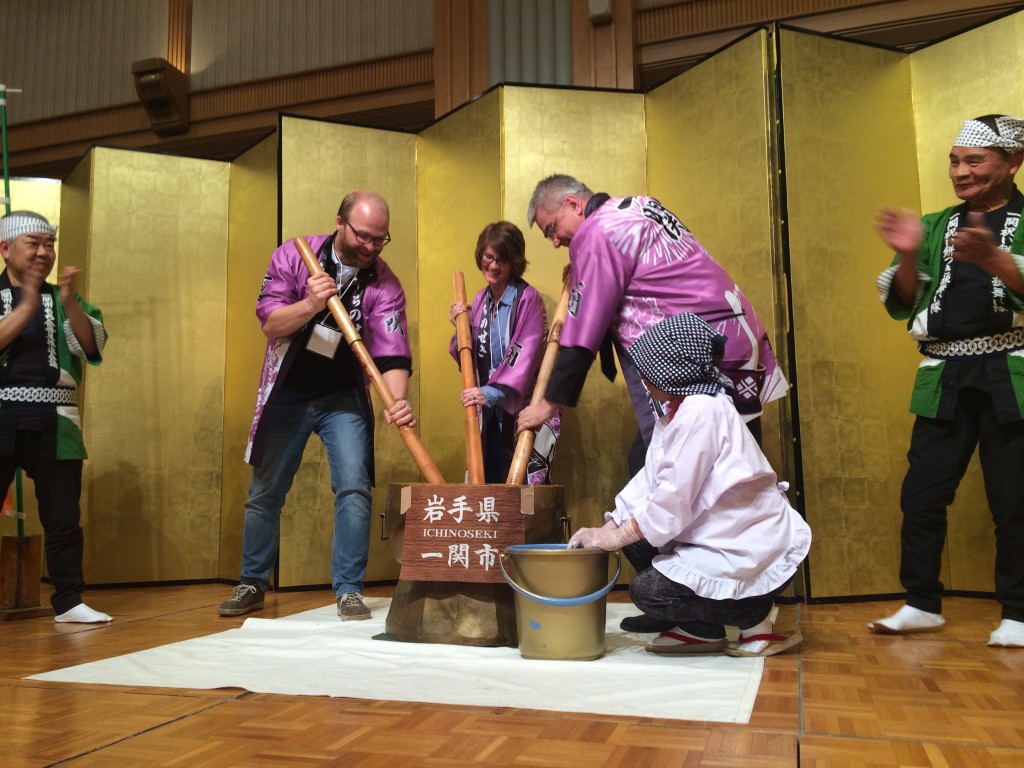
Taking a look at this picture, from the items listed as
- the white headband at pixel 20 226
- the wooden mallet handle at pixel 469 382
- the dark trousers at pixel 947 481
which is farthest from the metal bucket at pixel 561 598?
the white headband at pixel 20 226

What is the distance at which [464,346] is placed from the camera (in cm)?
292

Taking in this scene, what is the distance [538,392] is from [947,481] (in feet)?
3.75

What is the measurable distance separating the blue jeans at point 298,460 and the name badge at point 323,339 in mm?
159

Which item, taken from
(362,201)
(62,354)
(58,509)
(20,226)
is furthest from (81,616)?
(362,201)

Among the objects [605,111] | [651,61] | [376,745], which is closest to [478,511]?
[376,745]

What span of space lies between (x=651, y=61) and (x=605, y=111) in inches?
48.0

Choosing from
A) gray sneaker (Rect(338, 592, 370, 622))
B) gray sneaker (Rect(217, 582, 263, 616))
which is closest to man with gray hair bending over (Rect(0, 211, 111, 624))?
gray sneaker (Rect(217, 582, 263, 616))

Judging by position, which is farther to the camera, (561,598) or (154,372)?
(154,372)

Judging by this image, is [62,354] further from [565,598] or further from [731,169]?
[731,169]

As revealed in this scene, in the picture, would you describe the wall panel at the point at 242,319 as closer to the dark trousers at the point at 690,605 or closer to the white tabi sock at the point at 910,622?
the dark trousers at the point at 690,605

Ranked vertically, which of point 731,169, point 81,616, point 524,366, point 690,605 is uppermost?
point 731,169

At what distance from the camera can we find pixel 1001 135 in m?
2.35

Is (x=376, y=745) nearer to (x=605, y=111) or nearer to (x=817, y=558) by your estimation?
(x=817, y=558)

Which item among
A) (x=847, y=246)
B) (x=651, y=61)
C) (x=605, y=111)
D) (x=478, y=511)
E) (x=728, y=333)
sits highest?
(x=651, y=61)
